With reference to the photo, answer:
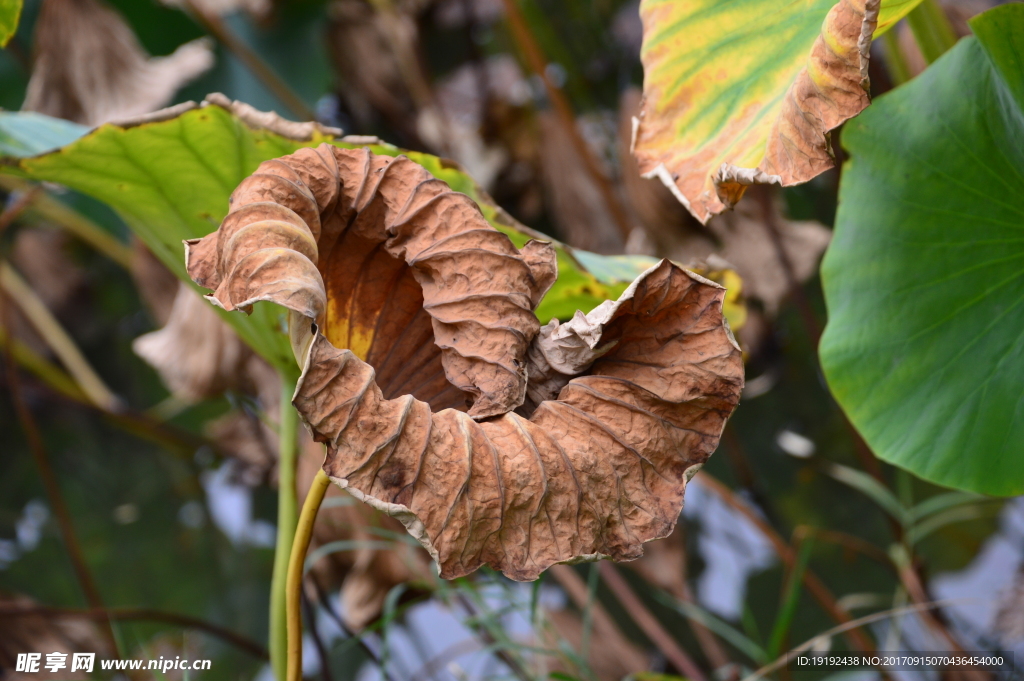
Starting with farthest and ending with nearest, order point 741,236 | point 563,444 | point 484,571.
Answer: point 741,236, point 484,571, point 563,444

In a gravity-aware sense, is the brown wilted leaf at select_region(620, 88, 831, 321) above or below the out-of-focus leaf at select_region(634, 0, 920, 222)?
below

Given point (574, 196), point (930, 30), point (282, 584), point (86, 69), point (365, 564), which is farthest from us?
point (574, 196)

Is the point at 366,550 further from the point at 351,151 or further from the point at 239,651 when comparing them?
the point at 351,151

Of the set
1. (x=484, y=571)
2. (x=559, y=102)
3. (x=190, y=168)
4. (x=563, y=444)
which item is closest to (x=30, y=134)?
(x=190, y=168)

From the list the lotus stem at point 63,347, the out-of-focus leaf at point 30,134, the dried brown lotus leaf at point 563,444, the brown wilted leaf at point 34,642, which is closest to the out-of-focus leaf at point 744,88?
the dried brown lotus leaf at point 563,444

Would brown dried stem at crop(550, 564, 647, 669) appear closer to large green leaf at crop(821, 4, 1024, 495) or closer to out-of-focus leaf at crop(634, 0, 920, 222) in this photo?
large green leaf at crop(821, 4, 1024, 495)

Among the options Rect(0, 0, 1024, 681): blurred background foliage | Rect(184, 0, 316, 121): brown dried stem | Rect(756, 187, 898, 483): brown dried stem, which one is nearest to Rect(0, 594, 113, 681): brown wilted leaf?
Rect(0, 0, 1024, 681): blurred background foliage

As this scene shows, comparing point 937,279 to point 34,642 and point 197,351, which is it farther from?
point 34,642
